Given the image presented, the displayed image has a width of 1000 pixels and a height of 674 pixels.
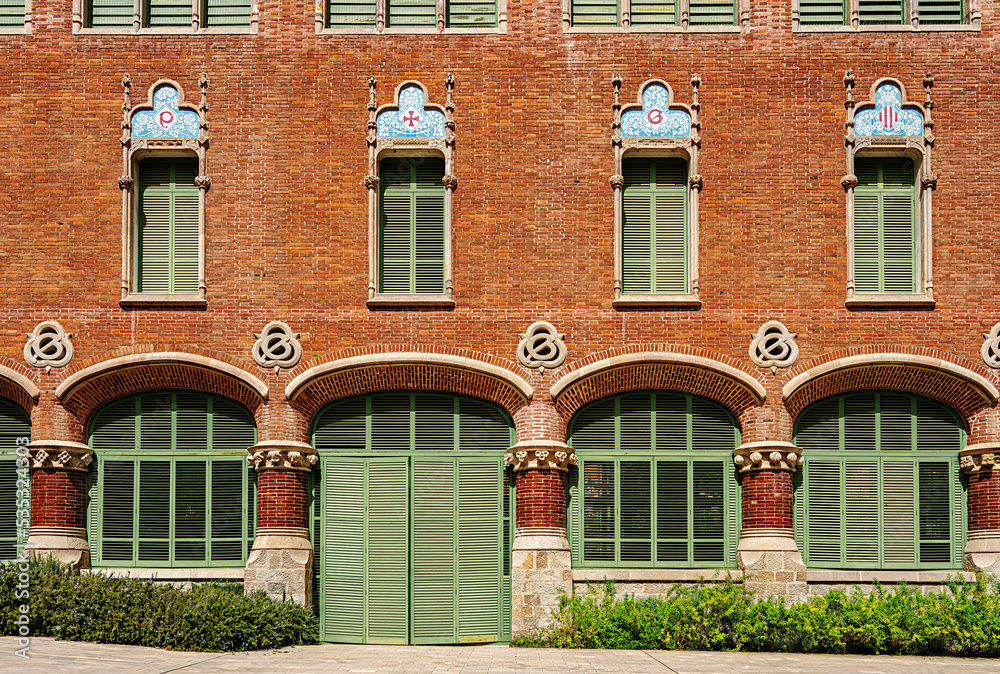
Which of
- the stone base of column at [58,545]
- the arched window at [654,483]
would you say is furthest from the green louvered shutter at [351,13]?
the stone base of column at [58,545]

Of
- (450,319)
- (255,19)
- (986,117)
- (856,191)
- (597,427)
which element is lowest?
(597,427)

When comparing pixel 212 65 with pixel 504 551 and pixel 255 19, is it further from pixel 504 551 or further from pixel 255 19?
pixel 504 551

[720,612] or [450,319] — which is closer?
[720,612]

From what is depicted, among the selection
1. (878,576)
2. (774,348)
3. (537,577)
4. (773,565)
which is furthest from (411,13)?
(878,576)

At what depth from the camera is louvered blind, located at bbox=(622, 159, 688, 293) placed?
1803 centimetres

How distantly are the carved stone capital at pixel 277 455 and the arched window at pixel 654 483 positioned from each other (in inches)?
165

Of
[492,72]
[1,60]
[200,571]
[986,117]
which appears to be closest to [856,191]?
[986,117]

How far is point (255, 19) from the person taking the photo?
60.2ft

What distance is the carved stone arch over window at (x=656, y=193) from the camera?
1794 cm

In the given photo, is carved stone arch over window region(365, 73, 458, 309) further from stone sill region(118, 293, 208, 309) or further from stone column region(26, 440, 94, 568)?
stone column region(26, 440, 94, 568)

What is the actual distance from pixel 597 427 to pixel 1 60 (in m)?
11.0

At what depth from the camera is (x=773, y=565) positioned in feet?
56.1

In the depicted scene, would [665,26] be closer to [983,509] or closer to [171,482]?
[983,509]

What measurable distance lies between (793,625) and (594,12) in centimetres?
992
